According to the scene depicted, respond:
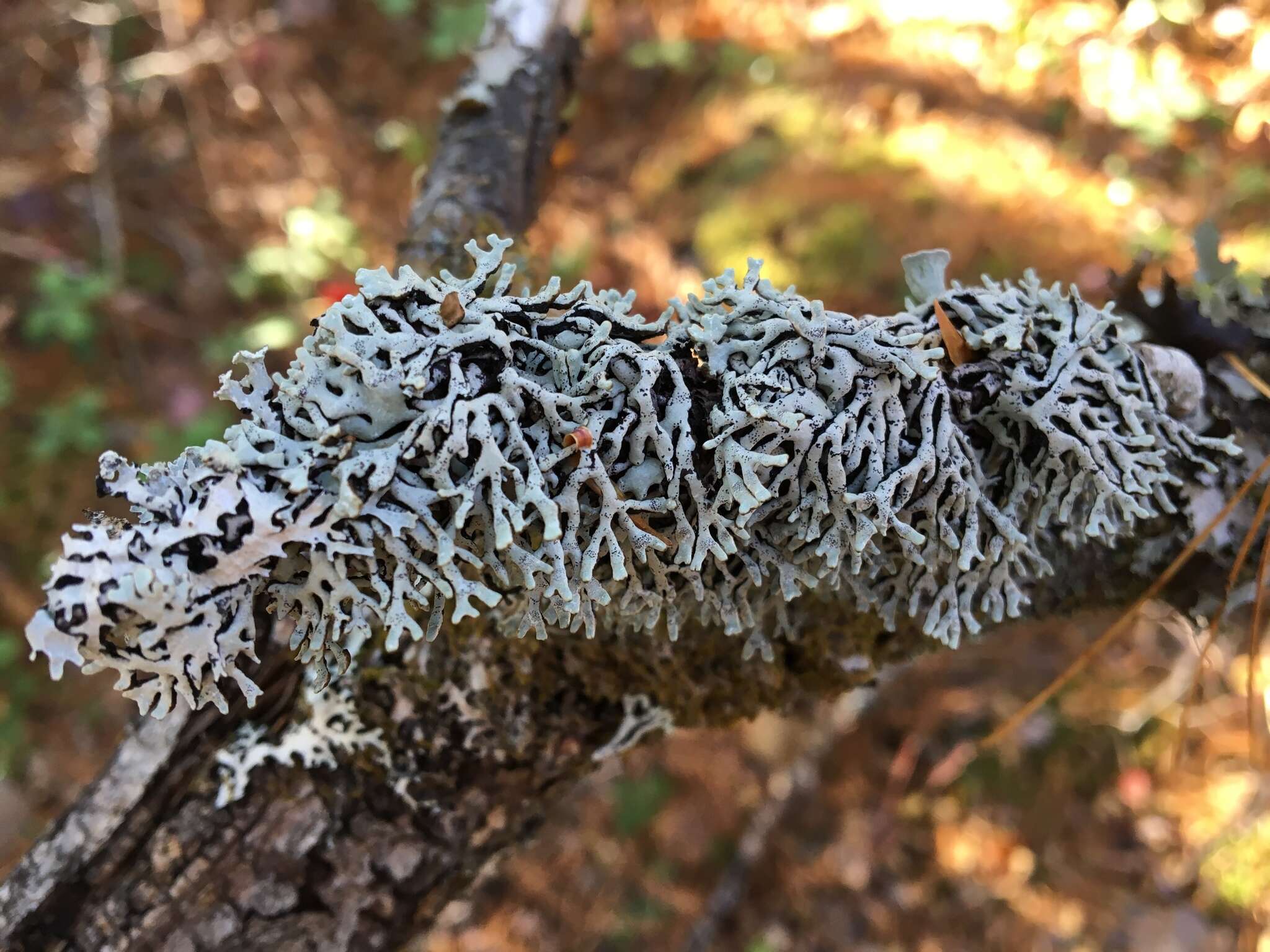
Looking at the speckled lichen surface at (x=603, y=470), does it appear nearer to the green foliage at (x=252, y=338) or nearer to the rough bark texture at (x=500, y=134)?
the rough bark texture at (x=500, y=134)

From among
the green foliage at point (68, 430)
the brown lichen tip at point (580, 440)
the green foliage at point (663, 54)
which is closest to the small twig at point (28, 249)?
the green foliage at point (68, 430)

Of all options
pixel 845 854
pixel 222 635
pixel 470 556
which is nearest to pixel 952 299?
pixel 470 556

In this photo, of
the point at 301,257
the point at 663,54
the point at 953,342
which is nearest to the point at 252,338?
the point at 301,257

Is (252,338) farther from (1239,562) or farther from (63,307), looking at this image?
(1239,562)

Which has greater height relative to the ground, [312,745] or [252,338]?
[252,338]

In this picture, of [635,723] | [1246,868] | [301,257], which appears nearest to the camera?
[635,723]

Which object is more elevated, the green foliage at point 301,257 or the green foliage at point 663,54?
the green foliage at point 663,54

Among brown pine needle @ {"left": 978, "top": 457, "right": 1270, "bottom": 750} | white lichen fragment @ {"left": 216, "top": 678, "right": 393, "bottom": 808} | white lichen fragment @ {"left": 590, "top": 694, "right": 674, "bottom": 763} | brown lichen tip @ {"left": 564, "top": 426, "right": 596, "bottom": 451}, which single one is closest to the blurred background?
brown pine needle @ {"left": 978, "top": 457, "right": 1270, "bottom": 750}
